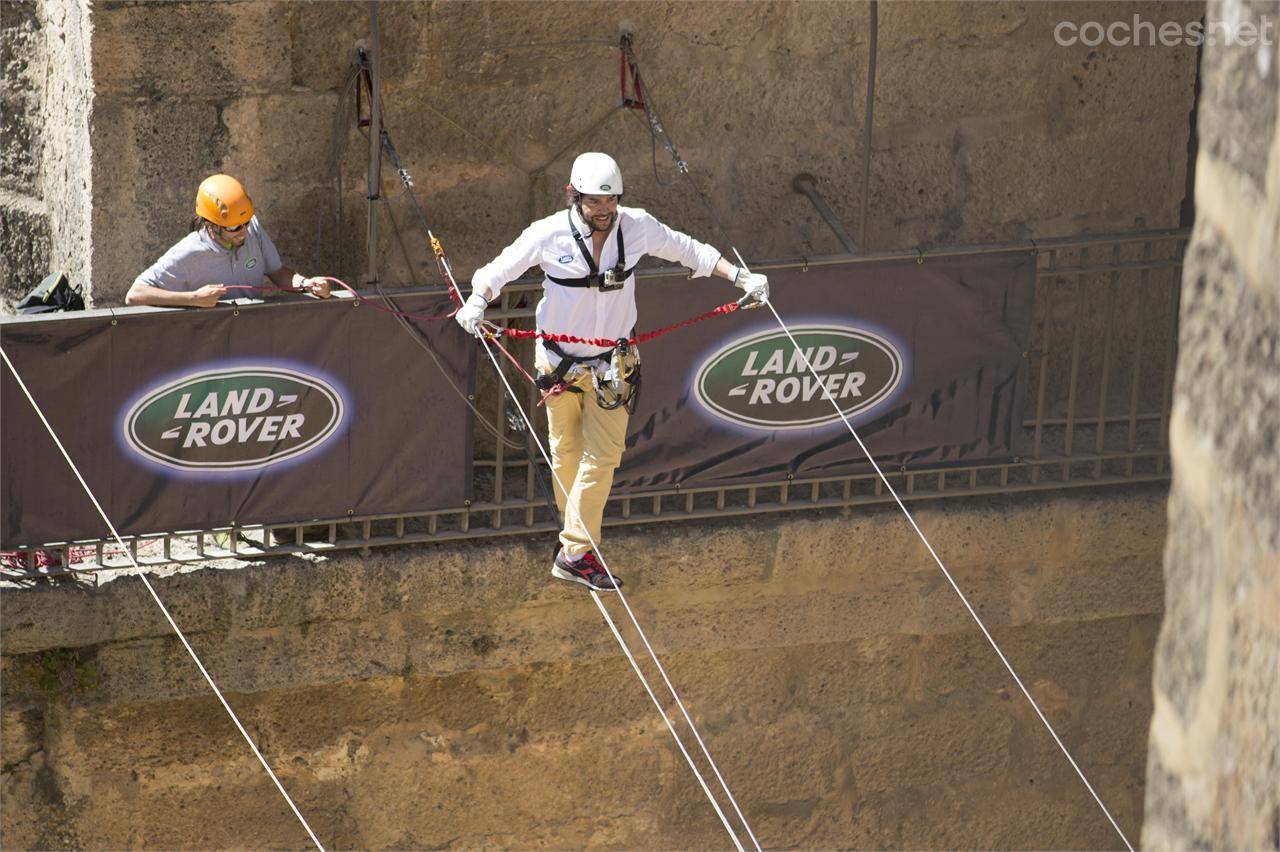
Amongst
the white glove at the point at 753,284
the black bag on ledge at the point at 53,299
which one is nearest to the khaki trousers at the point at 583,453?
the white glove at the point at 753,284

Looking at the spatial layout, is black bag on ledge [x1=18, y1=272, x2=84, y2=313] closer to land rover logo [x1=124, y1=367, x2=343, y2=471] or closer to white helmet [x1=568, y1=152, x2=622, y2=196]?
land rover logo [x1=124, y1=367, x2=343, y2=471]

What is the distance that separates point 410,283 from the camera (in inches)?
334

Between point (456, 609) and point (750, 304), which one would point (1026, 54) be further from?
point (456, 609)

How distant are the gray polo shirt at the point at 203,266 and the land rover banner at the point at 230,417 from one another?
0.25 meters

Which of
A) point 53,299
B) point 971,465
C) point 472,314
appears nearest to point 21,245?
point 53,299

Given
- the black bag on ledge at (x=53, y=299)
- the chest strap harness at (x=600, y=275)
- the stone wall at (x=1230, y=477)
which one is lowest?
the black bag on ledge at (x=53, y=299)

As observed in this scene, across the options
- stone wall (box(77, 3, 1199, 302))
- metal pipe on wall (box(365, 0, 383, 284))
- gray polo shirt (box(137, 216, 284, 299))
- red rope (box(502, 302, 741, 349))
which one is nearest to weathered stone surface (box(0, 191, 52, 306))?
stone wall (box(77, 3, 1199, 302))

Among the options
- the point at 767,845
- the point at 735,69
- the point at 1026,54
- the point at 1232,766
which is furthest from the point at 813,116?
the point at 1232,766

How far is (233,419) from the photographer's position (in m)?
7.47

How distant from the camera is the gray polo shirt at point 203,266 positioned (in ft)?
24.5

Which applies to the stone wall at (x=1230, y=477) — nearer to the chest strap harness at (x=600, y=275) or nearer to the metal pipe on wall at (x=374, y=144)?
the chest strap harness at (x=600, y=275)

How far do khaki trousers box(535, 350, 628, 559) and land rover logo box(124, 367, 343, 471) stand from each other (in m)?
0.93

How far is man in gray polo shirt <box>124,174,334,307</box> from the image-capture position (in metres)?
7.34

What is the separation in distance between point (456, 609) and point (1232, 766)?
635 cm
